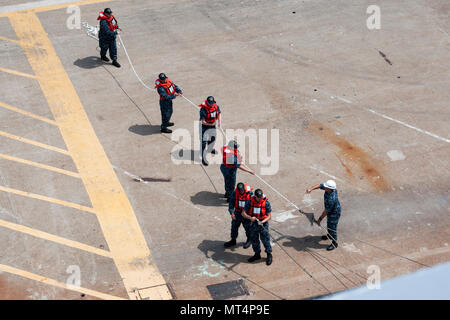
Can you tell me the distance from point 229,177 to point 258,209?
1.89 meters

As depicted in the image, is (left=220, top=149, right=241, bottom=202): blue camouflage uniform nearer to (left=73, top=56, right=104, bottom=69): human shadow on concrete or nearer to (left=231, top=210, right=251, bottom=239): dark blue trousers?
(left=231, top=210, right=251, bottom=239): dark blue trousers

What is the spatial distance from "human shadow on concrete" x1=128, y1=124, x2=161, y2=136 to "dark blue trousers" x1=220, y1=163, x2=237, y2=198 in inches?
121

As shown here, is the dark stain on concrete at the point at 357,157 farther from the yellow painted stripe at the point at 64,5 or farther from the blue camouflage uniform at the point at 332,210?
the yellow painted stripe at the point at 64,5

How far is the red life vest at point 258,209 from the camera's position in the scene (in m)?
10.2

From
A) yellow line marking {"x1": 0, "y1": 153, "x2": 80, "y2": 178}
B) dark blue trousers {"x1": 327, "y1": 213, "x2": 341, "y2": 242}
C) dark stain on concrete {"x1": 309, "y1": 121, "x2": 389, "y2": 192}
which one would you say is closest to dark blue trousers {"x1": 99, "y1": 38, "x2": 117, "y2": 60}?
yellow line marking {"x1": 0, "y1": 153, "x2": 80, "y2": 178}

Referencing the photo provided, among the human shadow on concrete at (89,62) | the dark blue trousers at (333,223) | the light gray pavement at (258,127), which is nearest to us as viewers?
the light gray pavement at (258,127)

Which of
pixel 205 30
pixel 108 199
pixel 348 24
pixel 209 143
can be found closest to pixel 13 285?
pixel 108 199

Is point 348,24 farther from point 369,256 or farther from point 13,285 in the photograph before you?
point 13,285

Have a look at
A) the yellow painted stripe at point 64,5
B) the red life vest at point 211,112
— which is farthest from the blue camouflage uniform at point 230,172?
the yellow painted stripe at point 64,5

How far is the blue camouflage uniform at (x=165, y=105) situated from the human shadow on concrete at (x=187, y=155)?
949mm

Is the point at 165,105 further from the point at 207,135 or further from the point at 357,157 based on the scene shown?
the point at 357,157

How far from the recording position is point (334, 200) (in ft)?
35.4

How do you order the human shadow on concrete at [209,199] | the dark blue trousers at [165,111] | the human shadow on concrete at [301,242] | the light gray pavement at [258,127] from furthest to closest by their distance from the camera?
1. the dark blue trousers at [165,111]
2. the human shadow on concrete at [209,199]
3. the human shadow on concrete at [301,242]
4. the light gray pavement at [258,127]
